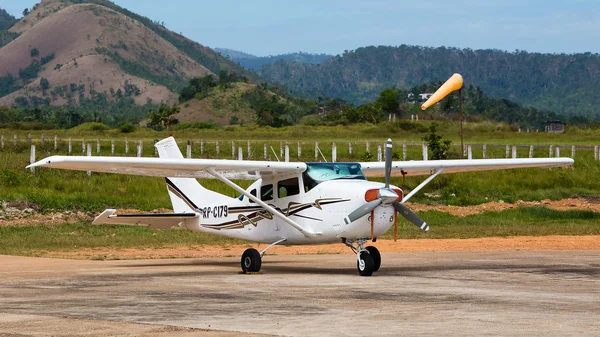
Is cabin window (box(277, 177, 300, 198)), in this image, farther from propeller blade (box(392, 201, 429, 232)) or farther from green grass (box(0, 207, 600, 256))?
green grass (box(0, 207, 600, 256))

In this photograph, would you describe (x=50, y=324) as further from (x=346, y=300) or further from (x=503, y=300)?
(x=503, y=300)

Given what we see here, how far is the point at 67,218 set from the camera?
102ft

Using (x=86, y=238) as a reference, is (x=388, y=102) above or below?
above

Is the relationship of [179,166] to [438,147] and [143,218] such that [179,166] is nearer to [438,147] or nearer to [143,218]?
[143,218]

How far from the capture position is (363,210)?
17.8 m

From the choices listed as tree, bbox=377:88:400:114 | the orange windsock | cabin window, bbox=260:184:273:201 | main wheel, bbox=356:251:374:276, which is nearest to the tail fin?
cabin window, bbox=260:184:273:201

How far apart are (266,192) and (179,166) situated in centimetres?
232

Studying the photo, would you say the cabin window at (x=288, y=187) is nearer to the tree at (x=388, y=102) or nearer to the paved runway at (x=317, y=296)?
the paved runway at (x=317, y=296)

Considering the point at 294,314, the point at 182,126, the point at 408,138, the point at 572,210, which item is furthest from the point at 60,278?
the point at 182,126

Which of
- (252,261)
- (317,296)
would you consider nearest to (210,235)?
(252,261)

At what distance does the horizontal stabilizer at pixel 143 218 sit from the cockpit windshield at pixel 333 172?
417 centimetres

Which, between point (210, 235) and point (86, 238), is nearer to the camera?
point (86, 238)

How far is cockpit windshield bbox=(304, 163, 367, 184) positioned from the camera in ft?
62.7

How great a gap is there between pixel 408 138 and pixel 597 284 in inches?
2376
